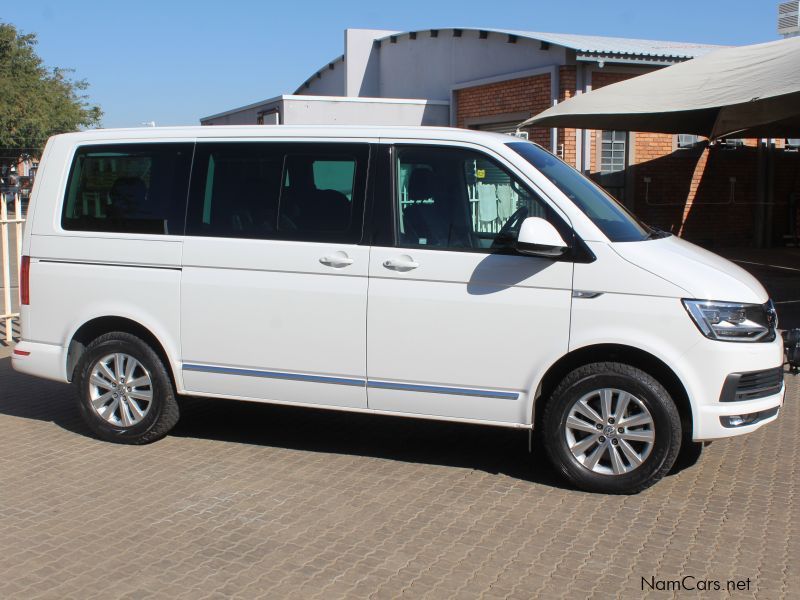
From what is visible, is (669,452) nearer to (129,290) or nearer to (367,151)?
(367,151)

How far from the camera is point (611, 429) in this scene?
5.25m

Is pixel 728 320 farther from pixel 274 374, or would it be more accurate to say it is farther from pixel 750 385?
pixel 274 374

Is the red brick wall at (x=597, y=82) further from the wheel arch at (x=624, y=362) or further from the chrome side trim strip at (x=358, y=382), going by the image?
the chrome side trim strip at (x=358, y=382)

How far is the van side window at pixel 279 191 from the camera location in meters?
5.77

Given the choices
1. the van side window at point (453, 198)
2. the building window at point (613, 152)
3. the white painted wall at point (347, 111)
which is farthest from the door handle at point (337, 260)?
the building window at point (613, 152)

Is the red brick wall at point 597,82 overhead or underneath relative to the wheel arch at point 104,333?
overhead

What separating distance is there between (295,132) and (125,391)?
2.18m

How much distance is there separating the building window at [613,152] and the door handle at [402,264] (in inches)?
516

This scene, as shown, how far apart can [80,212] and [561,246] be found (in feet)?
11.4

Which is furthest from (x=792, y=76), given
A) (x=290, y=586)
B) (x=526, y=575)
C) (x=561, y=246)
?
(x=290, y=586)

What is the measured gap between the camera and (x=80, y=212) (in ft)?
21.1

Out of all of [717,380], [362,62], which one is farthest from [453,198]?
[362,62]

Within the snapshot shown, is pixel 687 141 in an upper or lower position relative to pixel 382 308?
upper

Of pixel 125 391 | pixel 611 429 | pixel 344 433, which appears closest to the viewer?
pixel 611 429
